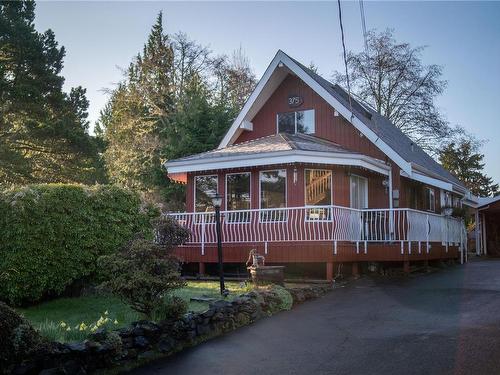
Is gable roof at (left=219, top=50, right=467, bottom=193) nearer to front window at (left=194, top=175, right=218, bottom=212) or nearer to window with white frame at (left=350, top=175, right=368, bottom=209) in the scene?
window with white frame at (left=350, top=175, right=368, bottom=209)

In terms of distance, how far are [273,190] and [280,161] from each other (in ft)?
4.70

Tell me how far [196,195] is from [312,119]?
4.94 meters

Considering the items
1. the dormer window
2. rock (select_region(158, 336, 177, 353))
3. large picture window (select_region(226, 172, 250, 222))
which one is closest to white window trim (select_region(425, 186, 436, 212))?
the dormer window

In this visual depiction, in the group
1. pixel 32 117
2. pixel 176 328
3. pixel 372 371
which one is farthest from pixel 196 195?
pixel 32 117

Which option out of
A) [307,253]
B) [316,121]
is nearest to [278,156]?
[307,253]

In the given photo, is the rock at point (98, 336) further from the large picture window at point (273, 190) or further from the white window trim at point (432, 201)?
the white window trim at point (432, 201)

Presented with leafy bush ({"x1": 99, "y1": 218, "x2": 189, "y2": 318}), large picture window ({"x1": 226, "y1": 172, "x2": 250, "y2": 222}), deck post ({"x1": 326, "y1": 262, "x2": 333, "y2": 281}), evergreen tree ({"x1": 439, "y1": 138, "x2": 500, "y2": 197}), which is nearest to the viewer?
leafy bush ({"x1": 99, "y1": 218, "x2": 189, "y2": 318})

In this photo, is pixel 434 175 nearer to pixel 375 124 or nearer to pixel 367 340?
pixel 375 124

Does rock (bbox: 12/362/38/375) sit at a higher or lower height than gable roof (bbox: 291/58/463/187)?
lower

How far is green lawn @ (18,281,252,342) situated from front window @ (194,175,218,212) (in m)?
5.68

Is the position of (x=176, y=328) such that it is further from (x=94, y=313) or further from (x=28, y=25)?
(x=28, y=25)

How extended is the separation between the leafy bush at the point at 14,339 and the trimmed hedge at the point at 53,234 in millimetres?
3536

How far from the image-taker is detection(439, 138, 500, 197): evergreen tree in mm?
45809

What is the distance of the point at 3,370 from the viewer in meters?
5.83
